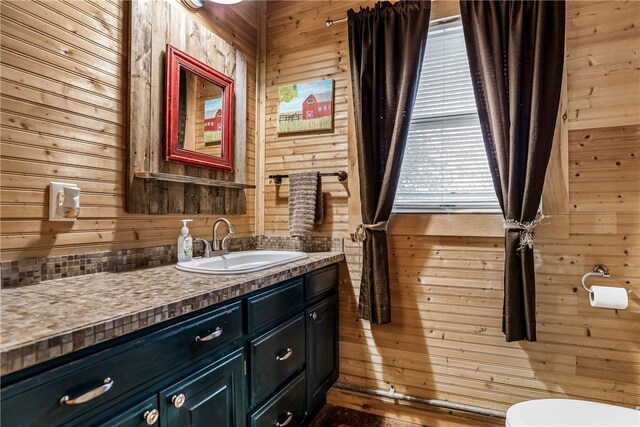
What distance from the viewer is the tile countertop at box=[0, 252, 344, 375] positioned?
69cm

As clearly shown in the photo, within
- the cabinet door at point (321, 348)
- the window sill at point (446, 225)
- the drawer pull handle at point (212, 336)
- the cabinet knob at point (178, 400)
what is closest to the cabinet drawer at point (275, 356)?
the cabinet door at point (321, 348)

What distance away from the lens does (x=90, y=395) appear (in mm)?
774

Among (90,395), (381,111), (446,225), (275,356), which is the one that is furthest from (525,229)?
(90,395)

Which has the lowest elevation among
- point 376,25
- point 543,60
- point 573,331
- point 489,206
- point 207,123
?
point 573,331

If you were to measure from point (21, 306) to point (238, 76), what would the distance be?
173 centimetres

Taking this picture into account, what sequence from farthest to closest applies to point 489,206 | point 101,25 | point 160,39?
point 489,206, point 160,39, point 101,25

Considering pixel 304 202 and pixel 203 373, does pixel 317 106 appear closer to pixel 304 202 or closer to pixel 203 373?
pixel 304 202

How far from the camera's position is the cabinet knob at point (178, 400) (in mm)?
1013

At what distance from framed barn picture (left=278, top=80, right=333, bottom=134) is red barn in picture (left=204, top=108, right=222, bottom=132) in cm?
45

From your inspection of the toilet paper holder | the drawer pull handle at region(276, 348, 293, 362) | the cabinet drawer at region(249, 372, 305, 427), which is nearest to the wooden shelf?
the drawer pull handle at region(276, 348, 293, 362)

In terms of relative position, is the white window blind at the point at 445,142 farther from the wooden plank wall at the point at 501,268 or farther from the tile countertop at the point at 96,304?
the tile countertop at the point at 96,304

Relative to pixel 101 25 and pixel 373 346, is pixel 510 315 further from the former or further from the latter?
pixel 101 25

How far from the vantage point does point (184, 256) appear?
169cm

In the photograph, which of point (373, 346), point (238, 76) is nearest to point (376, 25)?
point (238, 76)
